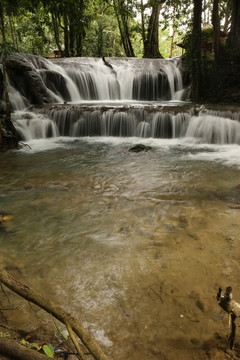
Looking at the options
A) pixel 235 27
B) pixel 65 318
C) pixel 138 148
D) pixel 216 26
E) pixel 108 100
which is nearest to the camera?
pixel 65 318

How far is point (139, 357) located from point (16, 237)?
2.23m

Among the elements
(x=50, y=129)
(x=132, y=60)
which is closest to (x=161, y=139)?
(x=50, y=129)

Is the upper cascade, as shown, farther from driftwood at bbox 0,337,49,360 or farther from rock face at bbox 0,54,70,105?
driftwood at bbox 0,337,49,360

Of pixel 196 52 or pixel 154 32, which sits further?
pixel 154 32

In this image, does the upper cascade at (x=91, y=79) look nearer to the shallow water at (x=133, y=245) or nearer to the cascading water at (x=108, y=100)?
the cascading water at (x=108, y=100)

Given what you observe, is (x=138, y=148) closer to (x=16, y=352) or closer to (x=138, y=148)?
(x=138, y=148)

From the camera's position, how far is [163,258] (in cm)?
298

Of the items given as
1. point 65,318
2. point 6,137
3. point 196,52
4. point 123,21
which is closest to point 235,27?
point 196,52

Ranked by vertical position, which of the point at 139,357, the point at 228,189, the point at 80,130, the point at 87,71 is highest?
the point at 87,71

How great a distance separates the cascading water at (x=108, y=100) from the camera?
30.7 feet

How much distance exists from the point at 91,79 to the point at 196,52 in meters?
5.49

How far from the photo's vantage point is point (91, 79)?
46.6 feet

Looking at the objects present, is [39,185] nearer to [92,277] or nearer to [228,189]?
[92,277]

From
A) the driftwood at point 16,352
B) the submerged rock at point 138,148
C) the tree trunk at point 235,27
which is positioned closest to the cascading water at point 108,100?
the submerged rock at point 138,148
